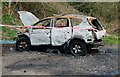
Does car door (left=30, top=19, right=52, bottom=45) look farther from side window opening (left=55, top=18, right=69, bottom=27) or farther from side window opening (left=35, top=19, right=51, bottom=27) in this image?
side window opening (left=55, top=18, right=69, bottom=27)

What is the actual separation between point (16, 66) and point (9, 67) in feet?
0.95

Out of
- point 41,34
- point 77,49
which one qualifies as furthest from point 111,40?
point 41,34

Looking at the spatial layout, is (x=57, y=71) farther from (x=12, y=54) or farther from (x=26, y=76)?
(x=12, y=54)

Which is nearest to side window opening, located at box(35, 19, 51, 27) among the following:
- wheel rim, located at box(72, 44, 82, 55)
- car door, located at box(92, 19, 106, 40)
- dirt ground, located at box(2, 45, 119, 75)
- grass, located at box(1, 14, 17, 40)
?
dirt ground, located at box(2, 45, 119, 75)

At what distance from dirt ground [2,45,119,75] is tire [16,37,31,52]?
0.31 meters

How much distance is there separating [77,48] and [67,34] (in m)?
0.73

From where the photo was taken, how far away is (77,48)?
1354cm

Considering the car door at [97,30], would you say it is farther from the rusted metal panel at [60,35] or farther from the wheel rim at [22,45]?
the wheel rim at [22,45]

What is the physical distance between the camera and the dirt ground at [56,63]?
10.3 m

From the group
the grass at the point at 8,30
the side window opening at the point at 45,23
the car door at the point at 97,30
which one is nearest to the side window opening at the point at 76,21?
the car door at the point at 97,30

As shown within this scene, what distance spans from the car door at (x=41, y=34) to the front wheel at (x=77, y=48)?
111 centimetres

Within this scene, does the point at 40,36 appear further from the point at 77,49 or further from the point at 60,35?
the point at 77,49

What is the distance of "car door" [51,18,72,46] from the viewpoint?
13.8 meters

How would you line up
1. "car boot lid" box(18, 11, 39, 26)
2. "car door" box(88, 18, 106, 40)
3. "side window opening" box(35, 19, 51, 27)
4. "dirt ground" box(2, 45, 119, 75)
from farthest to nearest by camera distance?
1. "car boot lid" box(18, 11, 39, 26)
2. "side window opening" box(35, 19, 51, 27)
3. "car door" box(88, 18, 106, 40)
4. "dirt ground" box(2, 45, 119, 75)
